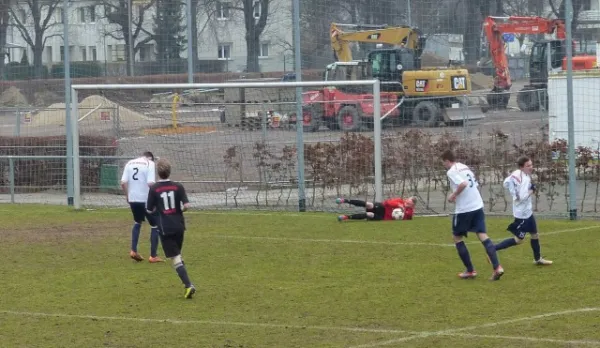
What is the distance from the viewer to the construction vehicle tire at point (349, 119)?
2302 centimetres

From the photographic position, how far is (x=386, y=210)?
69.1ft

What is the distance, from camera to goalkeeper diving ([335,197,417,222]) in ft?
68.6

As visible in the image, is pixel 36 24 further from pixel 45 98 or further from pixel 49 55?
pixel 45 98

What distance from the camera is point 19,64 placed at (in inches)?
1080

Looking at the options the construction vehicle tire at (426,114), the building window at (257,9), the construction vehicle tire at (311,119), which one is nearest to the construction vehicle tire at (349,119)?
the construction vehicle tire at (311,119)

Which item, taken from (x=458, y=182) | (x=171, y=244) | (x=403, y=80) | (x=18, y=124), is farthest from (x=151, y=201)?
(x=18, y=124)

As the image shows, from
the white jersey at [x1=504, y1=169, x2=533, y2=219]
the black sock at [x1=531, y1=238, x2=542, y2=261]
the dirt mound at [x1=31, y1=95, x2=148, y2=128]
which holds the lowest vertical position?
the black sock at [x1=531, y1=238, x2=542, y2=261]

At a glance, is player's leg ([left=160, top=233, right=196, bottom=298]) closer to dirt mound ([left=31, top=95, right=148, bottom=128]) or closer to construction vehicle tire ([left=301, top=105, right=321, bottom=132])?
construction vehicle tire ([left=301, top=105, right=321, bottom=132])

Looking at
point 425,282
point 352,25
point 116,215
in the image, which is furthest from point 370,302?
point 352,25

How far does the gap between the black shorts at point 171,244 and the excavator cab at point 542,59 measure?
38.0 ft

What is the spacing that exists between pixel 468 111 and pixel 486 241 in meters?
10.5

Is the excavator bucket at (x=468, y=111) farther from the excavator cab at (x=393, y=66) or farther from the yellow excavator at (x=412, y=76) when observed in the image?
the excavator cab at (x=393, y=66)

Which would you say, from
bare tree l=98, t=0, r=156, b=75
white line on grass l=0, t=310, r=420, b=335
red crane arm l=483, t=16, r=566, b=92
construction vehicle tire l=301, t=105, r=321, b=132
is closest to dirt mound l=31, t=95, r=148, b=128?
bare tree l=98, t=0, r=156, b=75

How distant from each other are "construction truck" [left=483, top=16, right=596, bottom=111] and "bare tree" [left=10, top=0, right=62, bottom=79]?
434 inches
